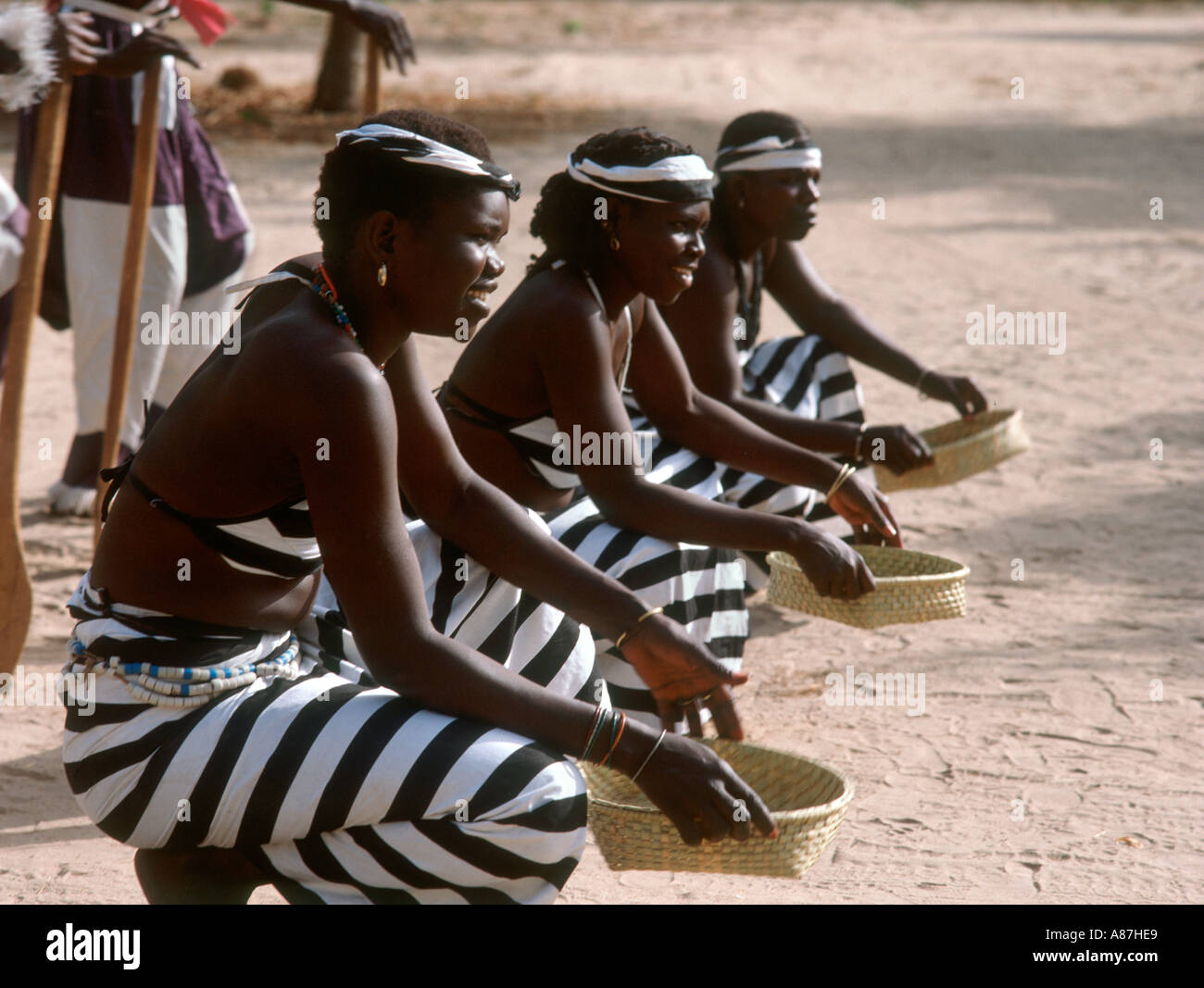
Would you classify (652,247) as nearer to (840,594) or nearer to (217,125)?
(840,594)

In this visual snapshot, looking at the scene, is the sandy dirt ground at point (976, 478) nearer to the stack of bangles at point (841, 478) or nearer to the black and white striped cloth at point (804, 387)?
the black and white striped cloth at point (804, 387)

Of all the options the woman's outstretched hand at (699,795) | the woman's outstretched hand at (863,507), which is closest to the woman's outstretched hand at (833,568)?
the woman's outstretched hand at (863,507)

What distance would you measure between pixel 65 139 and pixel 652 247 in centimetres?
255

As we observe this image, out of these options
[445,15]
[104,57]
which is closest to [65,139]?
[104,57]

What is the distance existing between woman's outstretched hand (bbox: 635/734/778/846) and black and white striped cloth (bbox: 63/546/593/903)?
149 millimetres

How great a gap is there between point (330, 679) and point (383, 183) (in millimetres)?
842

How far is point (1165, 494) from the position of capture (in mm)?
5797

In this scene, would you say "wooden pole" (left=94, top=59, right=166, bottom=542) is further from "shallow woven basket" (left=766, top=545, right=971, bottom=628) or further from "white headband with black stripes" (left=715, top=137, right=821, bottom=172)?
"shallow woven basket" (left=766, top=545, right=971, bottom=628)

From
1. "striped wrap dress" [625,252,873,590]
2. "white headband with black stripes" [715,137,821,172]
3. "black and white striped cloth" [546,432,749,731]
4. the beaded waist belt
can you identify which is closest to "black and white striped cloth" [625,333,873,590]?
"striped wrap dress" [625,252,873,590]

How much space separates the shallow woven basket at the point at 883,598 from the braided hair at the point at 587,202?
915 mm

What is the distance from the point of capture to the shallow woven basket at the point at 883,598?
12.1 ft

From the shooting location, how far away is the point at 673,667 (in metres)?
2.78

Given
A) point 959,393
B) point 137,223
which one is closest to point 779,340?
point 959,393

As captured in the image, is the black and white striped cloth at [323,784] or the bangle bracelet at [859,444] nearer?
the black and white striped cloth at [323,784]
